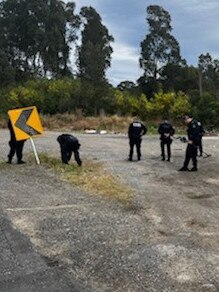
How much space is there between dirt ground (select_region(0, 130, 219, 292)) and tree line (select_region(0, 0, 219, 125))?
89.2 ft

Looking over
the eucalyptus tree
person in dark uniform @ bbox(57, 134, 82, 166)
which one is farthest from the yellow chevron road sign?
the eucalyptus tree

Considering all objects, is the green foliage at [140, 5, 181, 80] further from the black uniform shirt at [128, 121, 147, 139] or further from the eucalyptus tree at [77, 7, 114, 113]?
the black uniform shirt at [128, 121, 147, 139]

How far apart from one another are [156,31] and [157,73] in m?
5.48

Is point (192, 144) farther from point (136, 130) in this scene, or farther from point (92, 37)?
point (92, 37)

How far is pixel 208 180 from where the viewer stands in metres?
14.5

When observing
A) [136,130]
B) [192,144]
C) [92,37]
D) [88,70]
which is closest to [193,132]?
[192,144]

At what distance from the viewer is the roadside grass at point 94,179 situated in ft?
38.8

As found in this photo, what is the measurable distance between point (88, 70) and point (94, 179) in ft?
160

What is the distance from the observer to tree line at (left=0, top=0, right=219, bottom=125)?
46.7 m

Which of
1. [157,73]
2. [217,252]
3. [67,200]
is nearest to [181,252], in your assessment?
[217,252]

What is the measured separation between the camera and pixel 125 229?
8875 mm

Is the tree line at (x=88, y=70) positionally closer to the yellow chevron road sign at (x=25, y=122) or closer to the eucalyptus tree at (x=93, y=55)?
the eucalyptus tree at (x=93, y=55)

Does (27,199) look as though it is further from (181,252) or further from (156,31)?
(156,31)

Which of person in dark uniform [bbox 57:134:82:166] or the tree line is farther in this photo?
the tree line
